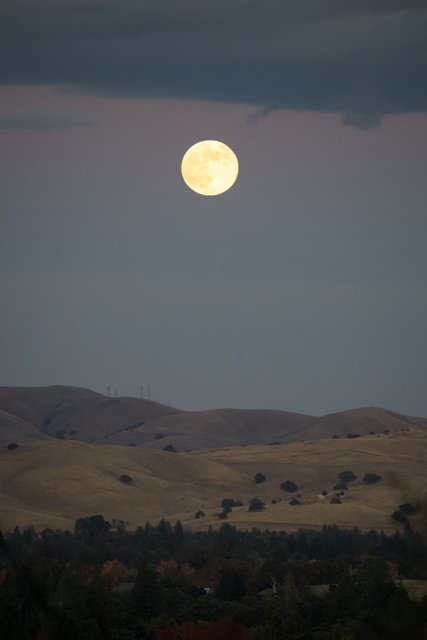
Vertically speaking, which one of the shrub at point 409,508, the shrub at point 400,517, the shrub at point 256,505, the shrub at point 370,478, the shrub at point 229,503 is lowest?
the shrub at point 409,508

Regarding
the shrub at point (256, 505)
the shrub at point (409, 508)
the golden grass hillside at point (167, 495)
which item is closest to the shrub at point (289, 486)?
the golden grass hillside at point (167, 495)

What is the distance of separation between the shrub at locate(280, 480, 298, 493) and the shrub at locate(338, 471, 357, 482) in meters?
6.83

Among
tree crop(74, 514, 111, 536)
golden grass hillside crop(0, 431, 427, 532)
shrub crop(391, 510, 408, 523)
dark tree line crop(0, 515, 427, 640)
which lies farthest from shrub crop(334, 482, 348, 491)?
shrub crop(391, 510, 408, 523)

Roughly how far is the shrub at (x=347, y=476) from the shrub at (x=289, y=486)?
6833 millimetres

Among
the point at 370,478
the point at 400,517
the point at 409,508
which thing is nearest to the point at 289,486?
the point at 370,478

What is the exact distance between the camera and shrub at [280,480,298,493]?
189m

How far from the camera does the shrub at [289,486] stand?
18912cm

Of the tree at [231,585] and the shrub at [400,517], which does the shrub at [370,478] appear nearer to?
the tree at [231,585]

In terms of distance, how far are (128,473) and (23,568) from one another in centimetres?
16882

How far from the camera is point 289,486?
19012 cm

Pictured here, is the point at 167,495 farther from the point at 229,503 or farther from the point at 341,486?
the point at 341,486

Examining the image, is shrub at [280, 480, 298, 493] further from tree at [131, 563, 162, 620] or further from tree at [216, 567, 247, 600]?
tree at [131, 563, 162, 620]

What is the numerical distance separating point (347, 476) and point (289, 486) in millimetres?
8679

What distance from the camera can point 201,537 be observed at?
473 feet
